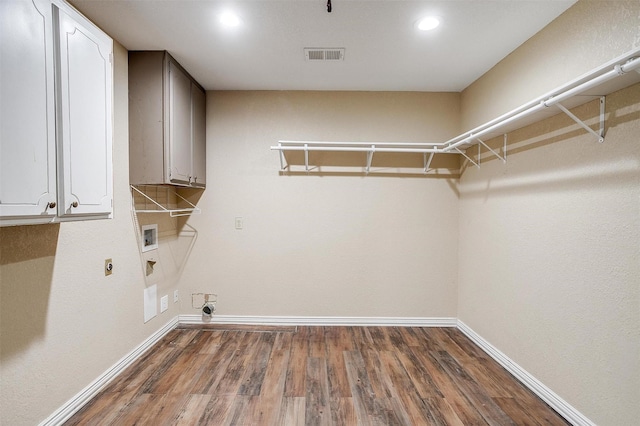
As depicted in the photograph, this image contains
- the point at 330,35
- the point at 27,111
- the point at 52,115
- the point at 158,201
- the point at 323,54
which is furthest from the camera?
the point at 158,201

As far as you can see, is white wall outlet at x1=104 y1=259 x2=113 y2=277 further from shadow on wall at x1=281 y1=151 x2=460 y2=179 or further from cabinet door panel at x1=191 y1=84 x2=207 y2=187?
shadow on wall at x1=281 y1=151 x2=460 y2=179

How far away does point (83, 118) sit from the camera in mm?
1404

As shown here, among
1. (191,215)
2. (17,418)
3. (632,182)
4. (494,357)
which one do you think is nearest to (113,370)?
(17,418)

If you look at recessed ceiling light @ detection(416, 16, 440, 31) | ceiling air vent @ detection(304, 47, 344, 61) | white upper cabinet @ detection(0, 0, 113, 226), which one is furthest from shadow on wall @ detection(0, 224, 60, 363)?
recessed ceiling light @ detection(416, 16, 440, 31)

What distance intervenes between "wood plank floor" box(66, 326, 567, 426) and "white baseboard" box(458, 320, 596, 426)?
4 cm

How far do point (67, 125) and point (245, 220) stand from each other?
5.58 ft

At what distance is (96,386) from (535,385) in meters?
2.91

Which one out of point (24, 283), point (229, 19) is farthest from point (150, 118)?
point (24, 283)

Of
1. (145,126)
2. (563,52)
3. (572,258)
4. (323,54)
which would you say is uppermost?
(323,54)

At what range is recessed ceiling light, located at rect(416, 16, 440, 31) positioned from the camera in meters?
1.75

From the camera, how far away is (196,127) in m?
2.63

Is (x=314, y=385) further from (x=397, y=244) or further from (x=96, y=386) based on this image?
(x=397, y=244)

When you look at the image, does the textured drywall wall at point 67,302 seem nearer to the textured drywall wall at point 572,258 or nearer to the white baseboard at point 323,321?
the white baseboard at point 323,321

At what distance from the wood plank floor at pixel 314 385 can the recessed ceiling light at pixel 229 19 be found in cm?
242
